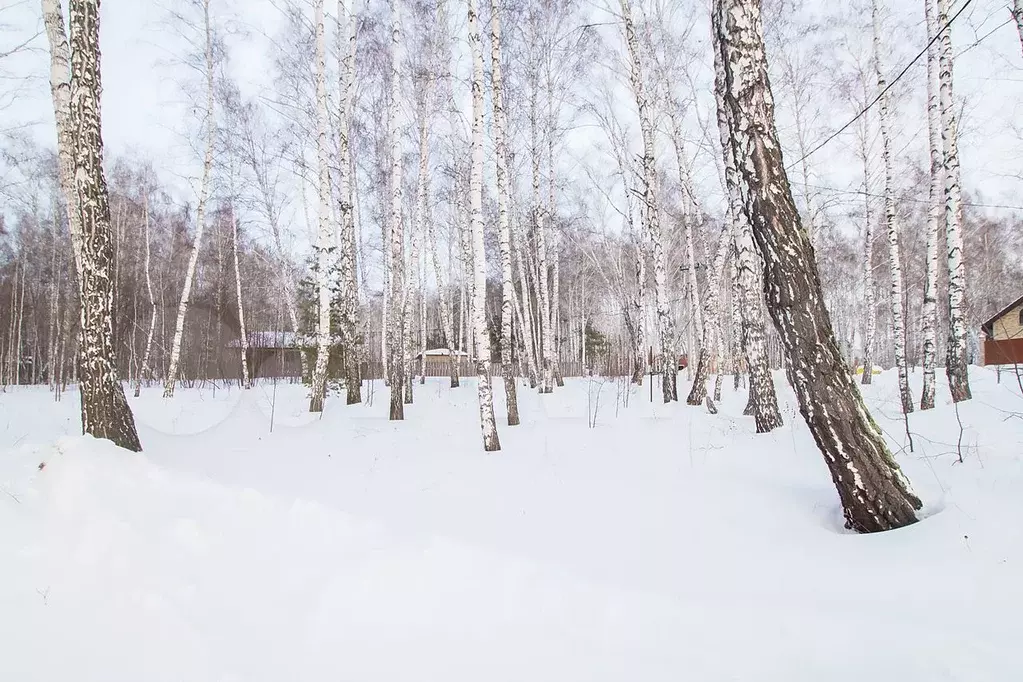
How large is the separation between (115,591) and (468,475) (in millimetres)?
2825

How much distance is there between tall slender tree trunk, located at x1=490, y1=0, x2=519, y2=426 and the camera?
23.9 ft

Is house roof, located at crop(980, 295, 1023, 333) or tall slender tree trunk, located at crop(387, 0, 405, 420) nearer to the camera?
tall slender tree trunk, located at crop(387, 0, 405, 420)

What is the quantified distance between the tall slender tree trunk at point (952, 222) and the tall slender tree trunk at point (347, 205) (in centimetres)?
1019

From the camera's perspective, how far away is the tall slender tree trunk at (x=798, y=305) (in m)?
2.86

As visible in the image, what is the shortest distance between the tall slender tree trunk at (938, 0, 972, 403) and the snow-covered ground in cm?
417

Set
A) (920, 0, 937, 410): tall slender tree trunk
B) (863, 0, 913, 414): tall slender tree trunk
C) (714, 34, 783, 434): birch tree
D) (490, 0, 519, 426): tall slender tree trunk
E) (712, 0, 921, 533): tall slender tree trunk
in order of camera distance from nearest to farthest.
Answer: (712, 0, 921, 533): tall slender tree trunk < (714, 34, 783, 434): birch tree < (490, 0, 519, 426): tall slender tree trunk < (920, 0, 937, 410): tall slender tree trunk < (863, 0, 913, 414): tall slender tree trunk

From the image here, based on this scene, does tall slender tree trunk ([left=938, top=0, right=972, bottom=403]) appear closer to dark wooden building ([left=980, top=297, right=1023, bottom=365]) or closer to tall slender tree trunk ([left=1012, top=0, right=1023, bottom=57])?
tall slender tree trunk ([left=1012, top=0, right=1023, bottom=57])

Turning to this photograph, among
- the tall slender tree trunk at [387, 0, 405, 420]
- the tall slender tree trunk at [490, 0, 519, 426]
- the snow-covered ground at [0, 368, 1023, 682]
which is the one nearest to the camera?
the snow-covered ground at [0, 368, 1023, 682]

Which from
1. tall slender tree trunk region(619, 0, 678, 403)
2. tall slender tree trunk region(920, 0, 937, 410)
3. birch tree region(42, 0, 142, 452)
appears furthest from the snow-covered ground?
tall slender tree trunk region(619, 0, 678, 403)

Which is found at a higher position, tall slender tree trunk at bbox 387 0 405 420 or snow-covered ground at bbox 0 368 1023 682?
tall slender tree trunk at bbox 387 0 405 420

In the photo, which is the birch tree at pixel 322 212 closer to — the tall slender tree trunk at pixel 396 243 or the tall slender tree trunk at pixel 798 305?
the tall slender tree trunk at pixel 396 243

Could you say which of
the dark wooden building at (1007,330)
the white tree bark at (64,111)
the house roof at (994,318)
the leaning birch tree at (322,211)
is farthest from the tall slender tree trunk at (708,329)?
the house roof at (994,318)

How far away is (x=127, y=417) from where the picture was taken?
4863 millimetres

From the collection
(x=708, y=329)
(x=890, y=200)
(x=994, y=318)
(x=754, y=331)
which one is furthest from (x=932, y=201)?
(x=994, y=318)
